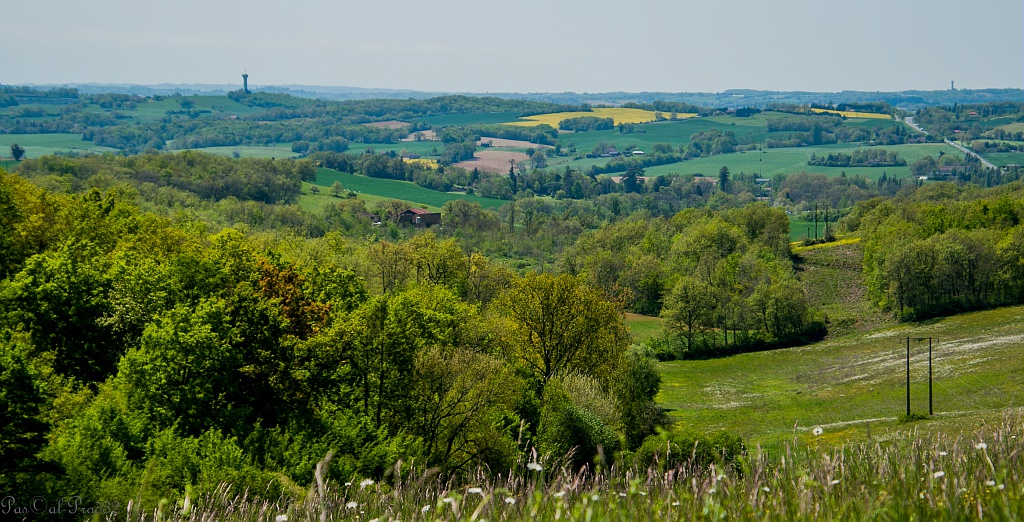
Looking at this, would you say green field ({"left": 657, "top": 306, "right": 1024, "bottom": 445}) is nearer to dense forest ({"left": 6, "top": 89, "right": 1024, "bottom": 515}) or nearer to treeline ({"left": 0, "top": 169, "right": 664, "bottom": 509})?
dense forest ({"left": 6, "top": 89, "right": 1024, "bottom": 515})

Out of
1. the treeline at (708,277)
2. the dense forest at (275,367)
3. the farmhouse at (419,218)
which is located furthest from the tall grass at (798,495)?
the farmhouse at (419,218)

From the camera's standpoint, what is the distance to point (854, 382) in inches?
2451

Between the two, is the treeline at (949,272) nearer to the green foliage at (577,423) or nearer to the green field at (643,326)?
the green field at (643,326)

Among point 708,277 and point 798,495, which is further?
point 708,277

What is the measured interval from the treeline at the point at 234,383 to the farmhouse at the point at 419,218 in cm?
12104

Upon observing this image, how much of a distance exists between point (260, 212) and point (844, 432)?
99.1 m

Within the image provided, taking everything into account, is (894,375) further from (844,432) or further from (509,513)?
(509,513)

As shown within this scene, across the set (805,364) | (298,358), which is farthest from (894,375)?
(298,358)

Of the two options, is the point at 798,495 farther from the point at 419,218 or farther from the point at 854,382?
the point at 419,218

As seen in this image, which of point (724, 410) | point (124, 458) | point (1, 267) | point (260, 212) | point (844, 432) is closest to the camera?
point (124, 458)

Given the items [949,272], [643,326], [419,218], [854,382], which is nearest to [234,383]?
[854,382]

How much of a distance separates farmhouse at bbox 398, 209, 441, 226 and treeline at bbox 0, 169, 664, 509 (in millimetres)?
121037

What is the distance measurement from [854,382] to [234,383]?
1965 inches

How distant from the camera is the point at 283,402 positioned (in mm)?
29609
